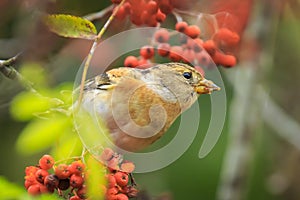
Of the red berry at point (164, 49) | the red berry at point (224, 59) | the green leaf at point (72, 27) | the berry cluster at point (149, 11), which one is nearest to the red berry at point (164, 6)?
the berry cluster at point (149, 11)

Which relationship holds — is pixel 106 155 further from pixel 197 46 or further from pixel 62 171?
pixel 197 46

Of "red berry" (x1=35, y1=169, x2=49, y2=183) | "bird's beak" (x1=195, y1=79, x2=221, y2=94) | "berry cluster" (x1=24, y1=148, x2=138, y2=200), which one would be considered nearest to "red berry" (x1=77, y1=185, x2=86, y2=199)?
"berry cluster" (x1=24, y1=148, x2=138, y2=200)

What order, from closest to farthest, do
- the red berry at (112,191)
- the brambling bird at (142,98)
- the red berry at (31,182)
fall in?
1. the red berry at (112,191)
2. the red berry at (31,182)
3. the brambling bird at (142,98)

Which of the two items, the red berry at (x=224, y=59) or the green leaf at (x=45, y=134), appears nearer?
the green leaf at (x=45, y=134)

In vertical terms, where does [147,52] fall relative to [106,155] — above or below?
below

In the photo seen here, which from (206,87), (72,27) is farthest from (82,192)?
(206,87)

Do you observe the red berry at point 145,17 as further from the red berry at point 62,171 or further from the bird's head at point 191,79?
the red berry at point 62,171

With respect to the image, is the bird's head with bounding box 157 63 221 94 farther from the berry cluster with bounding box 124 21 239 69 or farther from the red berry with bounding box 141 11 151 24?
the red berry with bounding box 141 11 151 24
